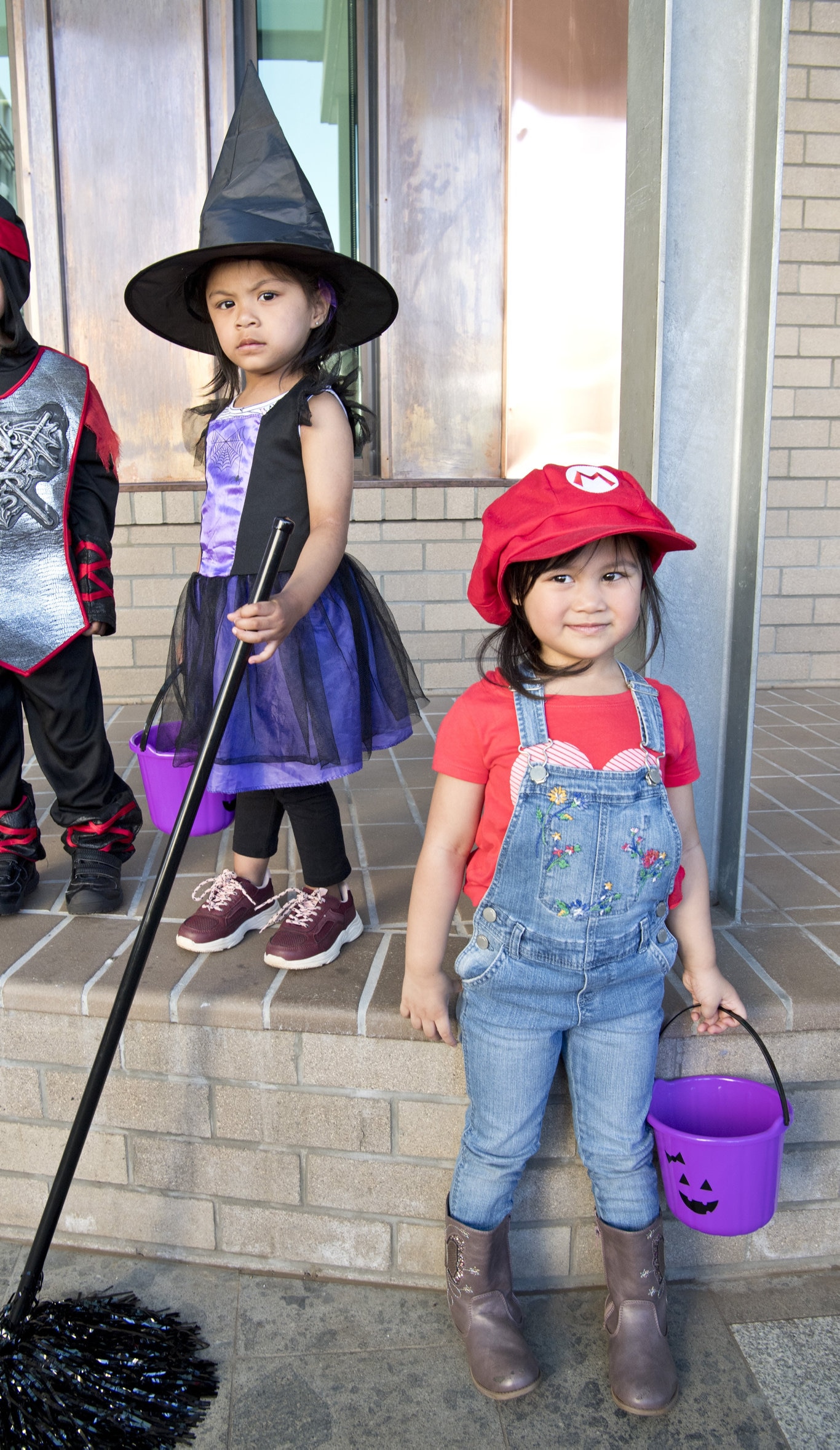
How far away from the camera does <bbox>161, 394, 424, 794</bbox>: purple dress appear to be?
6.05 ft

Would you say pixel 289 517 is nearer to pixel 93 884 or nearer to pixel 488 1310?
pixel 93 884

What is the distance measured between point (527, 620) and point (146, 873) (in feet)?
4.10

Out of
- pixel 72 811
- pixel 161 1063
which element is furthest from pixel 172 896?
pixel 161 1063

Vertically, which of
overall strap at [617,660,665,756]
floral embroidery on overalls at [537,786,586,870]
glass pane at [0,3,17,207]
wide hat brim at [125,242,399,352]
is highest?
glass pane at [0,3,17,207]

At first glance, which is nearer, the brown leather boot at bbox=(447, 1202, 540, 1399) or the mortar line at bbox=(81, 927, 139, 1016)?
the brown leather boot at bbox=(447, 1202, 540, 1399)

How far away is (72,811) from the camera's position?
2258 millimetres

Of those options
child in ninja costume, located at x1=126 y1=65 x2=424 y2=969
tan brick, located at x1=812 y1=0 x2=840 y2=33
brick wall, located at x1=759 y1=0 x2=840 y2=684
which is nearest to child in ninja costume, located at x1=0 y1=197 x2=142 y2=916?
child in ninja costume, located at x1=126 y1=65 x2=424 y2=969

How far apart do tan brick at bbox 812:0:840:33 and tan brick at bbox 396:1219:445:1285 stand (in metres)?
4.49

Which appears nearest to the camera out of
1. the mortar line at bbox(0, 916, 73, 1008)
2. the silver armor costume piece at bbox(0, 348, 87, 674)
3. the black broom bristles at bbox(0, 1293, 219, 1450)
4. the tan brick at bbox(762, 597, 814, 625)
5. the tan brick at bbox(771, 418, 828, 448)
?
the black broom bristles at bbox(0, 1293, 219, 1450)

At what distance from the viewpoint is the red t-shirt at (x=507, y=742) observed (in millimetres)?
1477

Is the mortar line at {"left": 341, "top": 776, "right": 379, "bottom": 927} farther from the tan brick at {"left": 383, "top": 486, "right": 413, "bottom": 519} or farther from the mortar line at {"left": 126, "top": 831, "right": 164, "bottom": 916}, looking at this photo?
the tan brick at {"left": 383, "top": 486, "right": 413, "bottom": 519}

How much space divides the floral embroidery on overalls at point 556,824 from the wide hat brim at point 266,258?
3.23ft

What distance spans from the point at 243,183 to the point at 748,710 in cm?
130

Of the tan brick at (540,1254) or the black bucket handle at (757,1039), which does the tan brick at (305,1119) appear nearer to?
the tan brick at (540,1254)
